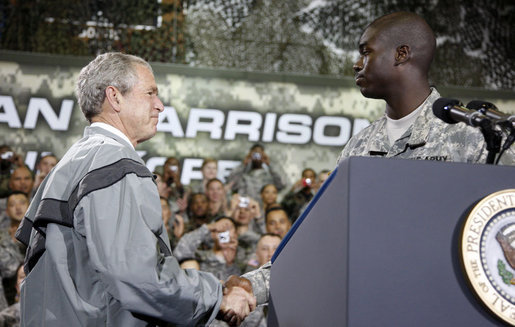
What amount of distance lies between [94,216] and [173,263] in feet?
0.75

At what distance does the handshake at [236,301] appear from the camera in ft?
5.43

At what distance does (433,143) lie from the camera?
1.77 meters

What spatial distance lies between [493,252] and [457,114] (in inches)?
13.6

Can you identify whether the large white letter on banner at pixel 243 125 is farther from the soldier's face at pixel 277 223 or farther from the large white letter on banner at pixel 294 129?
the soldier's face at pixel 277 223

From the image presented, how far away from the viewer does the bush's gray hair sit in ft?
5.80

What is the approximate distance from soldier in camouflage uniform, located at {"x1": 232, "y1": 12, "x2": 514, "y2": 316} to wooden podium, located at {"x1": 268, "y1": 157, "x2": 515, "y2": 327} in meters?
0.74

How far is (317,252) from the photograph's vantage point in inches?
46.4

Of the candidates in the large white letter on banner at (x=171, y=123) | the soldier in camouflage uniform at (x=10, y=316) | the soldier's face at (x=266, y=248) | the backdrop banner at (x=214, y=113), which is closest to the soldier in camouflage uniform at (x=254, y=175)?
the backdrop banner at (x=214, y=113)

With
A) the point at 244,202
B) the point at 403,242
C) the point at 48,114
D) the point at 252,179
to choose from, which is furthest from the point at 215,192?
the point at 403,242

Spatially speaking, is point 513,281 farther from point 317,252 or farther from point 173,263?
point 173,263

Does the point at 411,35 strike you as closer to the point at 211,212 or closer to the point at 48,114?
the point at 211,212

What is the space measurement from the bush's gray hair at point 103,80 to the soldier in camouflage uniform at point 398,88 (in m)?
0.66

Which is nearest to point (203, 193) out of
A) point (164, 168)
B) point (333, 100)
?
point (164, 168)

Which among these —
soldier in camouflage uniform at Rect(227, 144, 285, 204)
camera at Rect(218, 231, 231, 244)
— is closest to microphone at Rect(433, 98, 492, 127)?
camera at Rect(218, 231, 231, 244)
